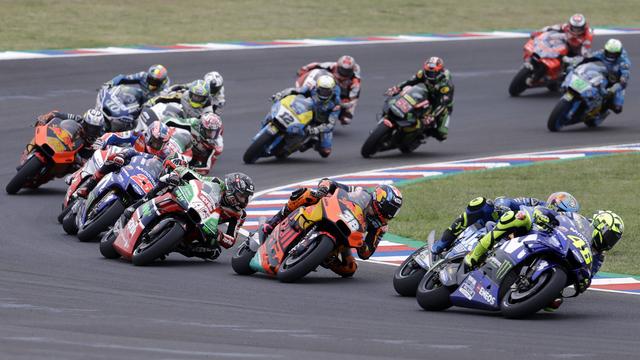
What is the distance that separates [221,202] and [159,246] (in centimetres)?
90

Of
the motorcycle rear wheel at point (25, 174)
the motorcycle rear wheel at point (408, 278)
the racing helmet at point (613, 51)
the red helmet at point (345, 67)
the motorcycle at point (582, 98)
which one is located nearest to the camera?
the motorcycle rear wheel at point (408, 278)

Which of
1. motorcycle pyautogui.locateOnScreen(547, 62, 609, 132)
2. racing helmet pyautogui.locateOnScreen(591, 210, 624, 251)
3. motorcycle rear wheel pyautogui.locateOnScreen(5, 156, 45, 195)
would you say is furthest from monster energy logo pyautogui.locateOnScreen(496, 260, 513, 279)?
motorcycle pyautogui.locateOnScreen(547, 62, 609, 132)

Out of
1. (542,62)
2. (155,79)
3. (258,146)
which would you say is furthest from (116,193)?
(542,62)

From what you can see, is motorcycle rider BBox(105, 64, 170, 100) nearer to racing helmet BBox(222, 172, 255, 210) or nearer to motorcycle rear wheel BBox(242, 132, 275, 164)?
motorcycle rear wheel BBox(242, 132, 275, 164)

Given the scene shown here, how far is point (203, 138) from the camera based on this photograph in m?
21.9

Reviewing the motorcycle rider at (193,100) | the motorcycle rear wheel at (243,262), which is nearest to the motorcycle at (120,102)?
the motorcycle rider at (193,100)

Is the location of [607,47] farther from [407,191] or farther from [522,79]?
[407,191]

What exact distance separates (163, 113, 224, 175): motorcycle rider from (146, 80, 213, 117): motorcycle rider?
806 millimetres

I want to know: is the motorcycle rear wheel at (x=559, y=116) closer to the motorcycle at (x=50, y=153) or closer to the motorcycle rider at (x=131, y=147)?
the motorcycle at (x=50, y=153)

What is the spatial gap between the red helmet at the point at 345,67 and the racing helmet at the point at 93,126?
21.1 ft

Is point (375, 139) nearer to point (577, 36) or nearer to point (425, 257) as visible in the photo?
point (577, 36)

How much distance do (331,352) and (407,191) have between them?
11.3m

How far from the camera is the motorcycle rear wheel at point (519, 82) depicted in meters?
30.7

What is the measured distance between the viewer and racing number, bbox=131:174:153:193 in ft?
56.6
